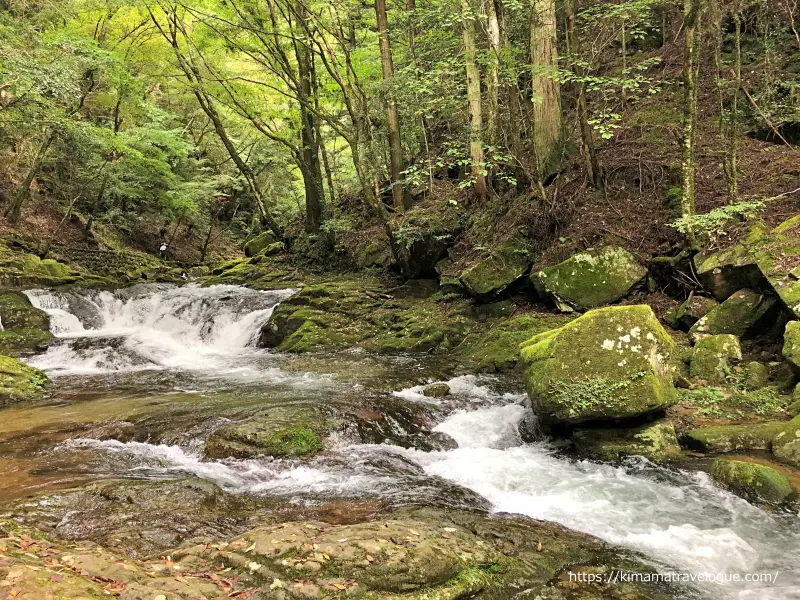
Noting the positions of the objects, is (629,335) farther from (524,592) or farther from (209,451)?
(209,451)

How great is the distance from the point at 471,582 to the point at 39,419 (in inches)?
275

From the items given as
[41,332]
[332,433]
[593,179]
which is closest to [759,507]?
[332,433]

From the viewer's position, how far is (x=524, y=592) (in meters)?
3.40

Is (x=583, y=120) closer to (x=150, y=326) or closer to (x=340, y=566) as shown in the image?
(x=340, y=566)

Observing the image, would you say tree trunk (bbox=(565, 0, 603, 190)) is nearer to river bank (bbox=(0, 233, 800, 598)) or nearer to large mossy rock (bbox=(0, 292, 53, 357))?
river bank (bbox=(0, 233, 800, 598))

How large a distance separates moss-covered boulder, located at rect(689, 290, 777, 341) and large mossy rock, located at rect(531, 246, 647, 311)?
1.69 metres

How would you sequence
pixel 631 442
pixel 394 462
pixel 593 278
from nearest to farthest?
1. pixel 631 442
2. pixel 394 462
3. pixel 593 278

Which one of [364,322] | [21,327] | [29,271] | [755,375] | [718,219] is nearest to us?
[755,375]

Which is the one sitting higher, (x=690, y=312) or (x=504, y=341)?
(x=690, y=312)

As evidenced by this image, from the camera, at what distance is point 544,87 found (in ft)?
35.7

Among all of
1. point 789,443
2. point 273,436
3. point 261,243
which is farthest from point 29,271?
point 789,443

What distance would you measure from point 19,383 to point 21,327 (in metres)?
5.45

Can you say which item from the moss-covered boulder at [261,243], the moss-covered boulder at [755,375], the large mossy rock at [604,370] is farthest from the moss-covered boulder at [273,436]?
the moss-covered boulder at [261,243]

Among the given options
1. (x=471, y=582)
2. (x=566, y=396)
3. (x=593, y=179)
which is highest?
(x=593, y=179)
